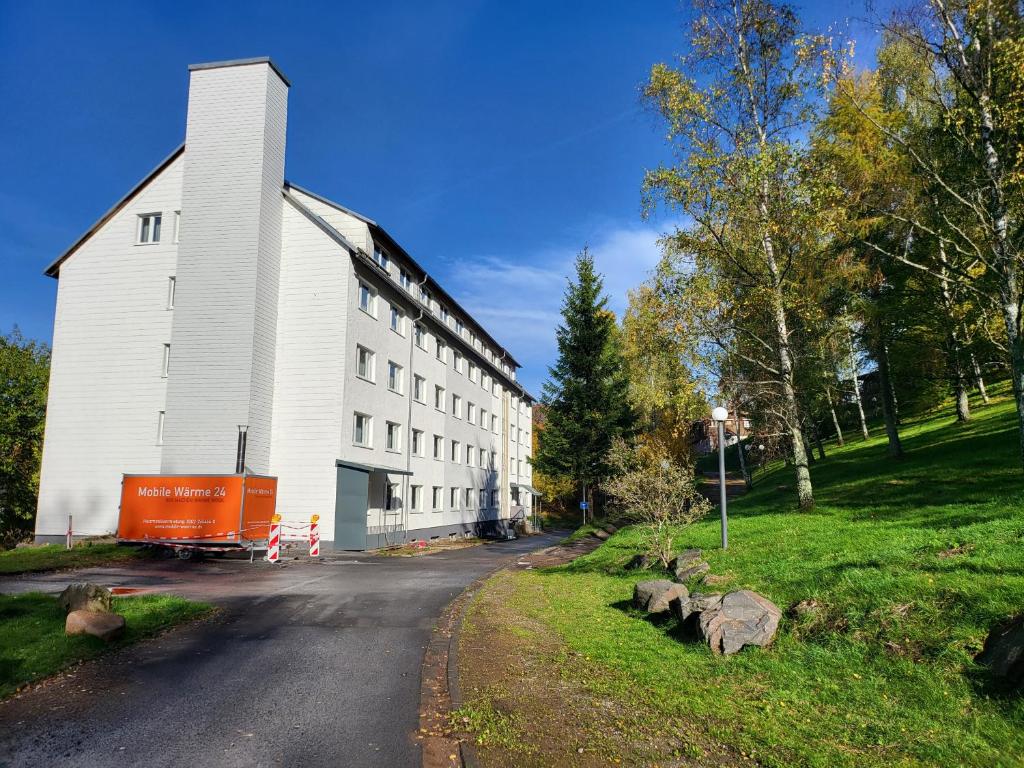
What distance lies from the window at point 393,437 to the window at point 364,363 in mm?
3012

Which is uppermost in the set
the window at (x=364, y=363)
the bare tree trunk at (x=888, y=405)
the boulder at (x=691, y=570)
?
the window at (x=364, y=363)

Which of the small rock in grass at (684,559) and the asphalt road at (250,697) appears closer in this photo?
the asphalt road at (250,697)

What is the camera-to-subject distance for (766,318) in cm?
1770

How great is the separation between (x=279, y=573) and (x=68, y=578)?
4.48 m

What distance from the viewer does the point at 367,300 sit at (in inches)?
1045

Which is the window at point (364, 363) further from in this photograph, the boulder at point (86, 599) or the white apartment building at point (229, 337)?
the boulder at point (86, 599)

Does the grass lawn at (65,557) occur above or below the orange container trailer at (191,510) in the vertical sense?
Result: below

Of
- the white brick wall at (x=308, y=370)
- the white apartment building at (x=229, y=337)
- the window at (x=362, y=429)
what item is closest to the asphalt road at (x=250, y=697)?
the white brick wall at (x=308, y=370)

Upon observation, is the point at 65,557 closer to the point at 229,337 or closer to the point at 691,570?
the point at 229,337

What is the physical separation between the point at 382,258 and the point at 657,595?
23.1 metres

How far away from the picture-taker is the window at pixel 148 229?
26.2 m

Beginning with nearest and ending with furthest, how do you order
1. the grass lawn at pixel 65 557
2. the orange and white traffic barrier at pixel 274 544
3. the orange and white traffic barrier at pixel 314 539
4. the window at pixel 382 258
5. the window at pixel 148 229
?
1. the grass lawn at pixel 65 557
2. the orange and white traffic barrier at pixel 274 544
3. the orange and white traffic barrier at pixel 314 539
4. the window at pixel 148 229
5. the window at pixel 382 258

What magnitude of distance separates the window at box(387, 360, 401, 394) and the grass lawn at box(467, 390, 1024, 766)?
17639 mm

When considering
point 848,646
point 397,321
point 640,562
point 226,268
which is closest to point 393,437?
point 397,321
